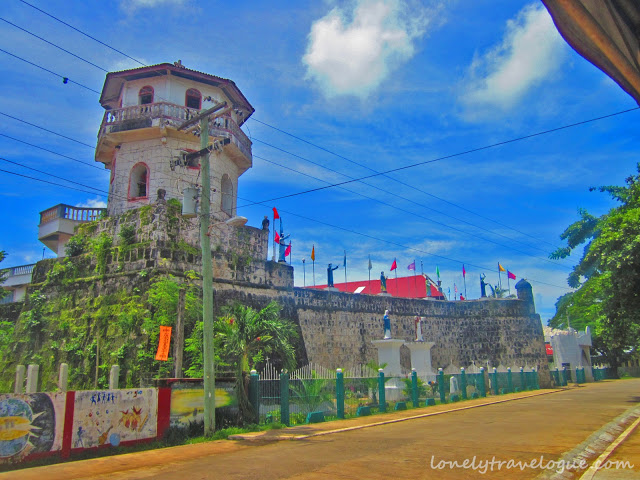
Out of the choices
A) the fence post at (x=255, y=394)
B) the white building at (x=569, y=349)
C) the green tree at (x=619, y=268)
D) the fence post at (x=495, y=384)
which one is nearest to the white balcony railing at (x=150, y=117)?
the fence post at (x=255, y=394)

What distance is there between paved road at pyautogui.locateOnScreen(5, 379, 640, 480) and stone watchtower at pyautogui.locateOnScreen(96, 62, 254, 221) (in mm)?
10040

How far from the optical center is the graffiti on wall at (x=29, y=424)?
25.7 feet

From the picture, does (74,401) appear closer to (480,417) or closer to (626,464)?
(626,464)

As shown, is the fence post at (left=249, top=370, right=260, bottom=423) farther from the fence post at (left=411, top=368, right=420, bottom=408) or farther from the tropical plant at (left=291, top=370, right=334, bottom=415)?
the fence post at (left=411, top=368, right=420, bottom=408)

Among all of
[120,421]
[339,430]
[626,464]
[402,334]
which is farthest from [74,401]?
[402,334]

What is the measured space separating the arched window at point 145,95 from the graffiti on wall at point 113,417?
11957 mm

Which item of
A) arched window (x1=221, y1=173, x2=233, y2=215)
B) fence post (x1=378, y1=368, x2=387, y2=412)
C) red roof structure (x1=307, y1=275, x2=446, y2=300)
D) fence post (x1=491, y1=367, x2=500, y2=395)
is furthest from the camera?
red roof structure (x1=307, y1=275, x2=446, y2=300)

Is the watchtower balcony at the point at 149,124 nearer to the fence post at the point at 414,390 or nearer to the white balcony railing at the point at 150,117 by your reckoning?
the white balcony railing at the point at 150,117

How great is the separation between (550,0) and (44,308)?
58.2 feet

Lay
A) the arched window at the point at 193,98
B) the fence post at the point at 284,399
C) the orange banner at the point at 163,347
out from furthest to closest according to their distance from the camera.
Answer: the arched window at the point at 193,98
the fence post at the point at 284,399
the orange banner at the point at 163,347

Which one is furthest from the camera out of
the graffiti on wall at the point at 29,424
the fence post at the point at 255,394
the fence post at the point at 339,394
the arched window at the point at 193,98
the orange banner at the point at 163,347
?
the arched window at the point at 193,98

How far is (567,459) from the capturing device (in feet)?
23.4

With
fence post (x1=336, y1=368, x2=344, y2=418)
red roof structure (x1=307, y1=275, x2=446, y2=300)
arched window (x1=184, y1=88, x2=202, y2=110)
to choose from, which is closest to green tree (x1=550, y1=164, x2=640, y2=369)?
fence post (x1=336, y1=368, x2=344, y2=418)

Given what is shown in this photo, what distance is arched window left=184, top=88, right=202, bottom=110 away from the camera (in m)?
18.5
